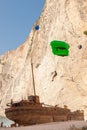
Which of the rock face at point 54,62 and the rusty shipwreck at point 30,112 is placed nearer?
the rusty shipwreck at point 30,112

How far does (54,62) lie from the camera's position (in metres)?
50.4

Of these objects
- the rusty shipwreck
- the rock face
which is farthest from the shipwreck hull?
the rock face

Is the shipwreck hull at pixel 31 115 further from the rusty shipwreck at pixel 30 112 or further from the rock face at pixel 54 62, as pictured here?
the rock face at pixel 54 62

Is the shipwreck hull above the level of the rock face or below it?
below

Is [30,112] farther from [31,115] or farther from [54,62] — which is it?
[54,62]

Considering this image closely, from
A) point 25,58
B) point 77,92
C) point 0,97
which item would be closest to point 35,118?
point 77,92

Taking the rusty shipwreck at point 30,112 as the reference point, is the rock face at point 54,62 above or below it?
above

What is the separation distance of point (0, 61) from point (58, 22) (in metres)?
28.6

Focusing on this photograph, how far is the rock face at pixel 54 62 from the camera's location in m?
43.4

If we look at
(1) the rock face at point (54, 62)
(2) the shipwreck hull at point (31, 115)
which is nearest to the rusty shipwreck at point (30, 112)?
(2) the shipwreck hull at point (31, 115)

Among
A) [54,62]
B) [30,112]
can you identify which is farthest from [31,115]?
[54,62]

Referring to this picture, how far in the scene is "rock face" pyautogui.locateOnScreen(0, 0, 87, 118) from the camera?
4341cm

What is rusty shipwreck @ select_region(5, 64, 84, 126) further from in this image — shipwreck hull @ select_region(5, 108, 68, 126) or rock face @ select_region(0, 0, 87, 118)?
rock face @ select_region(0, 0, 87, 118)

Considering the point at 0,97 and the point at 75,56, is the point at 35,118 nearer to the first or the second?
the point at 75,56
